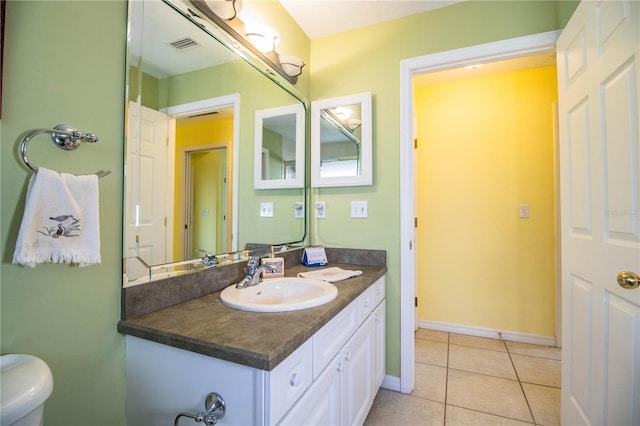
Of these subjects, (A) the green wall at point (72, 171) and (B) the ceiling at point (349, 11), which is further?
(B) the ceiling at point (349, 11)

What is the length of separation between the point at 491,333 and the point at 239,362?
271 cm

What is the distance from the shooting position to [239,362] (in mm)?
691

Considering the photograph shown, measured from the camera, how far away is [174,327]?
82 cm

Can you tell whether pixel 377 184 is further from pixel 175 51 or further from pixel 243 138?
pixel 175 51

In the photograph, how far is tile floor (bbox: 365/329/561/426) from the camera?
1591 millimetres

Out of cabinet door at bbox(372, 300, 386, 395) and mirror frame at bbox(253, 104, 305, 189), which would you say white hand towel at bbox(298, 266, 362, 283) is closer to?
cabinet door at bbox(372, 300, 386, 395)

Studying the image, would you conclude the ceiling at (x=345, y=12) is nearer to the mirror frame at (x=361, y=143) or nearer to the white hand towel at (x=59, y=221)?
the mirror frame at (x=361, y=143)

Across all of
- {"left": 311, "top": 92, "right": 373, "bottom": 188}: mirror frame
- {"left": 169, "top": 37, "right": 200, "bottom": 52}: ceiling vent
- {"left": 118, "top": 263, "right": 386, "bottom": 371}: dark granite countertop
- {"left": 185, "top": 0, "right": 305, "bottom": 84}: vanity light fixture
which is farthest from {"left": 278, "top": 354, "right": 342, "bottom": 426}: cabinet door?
{"left": 185, "top": 0, "right": 305, "bottom": 84}: vanity light fixture

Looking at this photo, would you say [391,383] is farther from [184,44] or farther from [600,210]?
[184,44]

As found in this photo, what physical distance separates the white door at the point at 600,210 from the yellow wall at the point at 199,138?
1555mm

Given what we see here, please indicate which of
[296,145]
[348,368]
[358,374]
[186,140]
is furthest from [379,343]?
[186,140]

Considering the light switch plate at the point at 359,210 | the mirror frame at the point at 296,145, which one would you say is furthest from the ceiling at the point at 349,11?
the light switch plate at the point at 359,210

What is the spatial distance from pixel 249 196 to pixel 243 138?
312 millimetres

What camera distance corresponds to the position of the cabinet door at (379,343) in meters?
1.61
